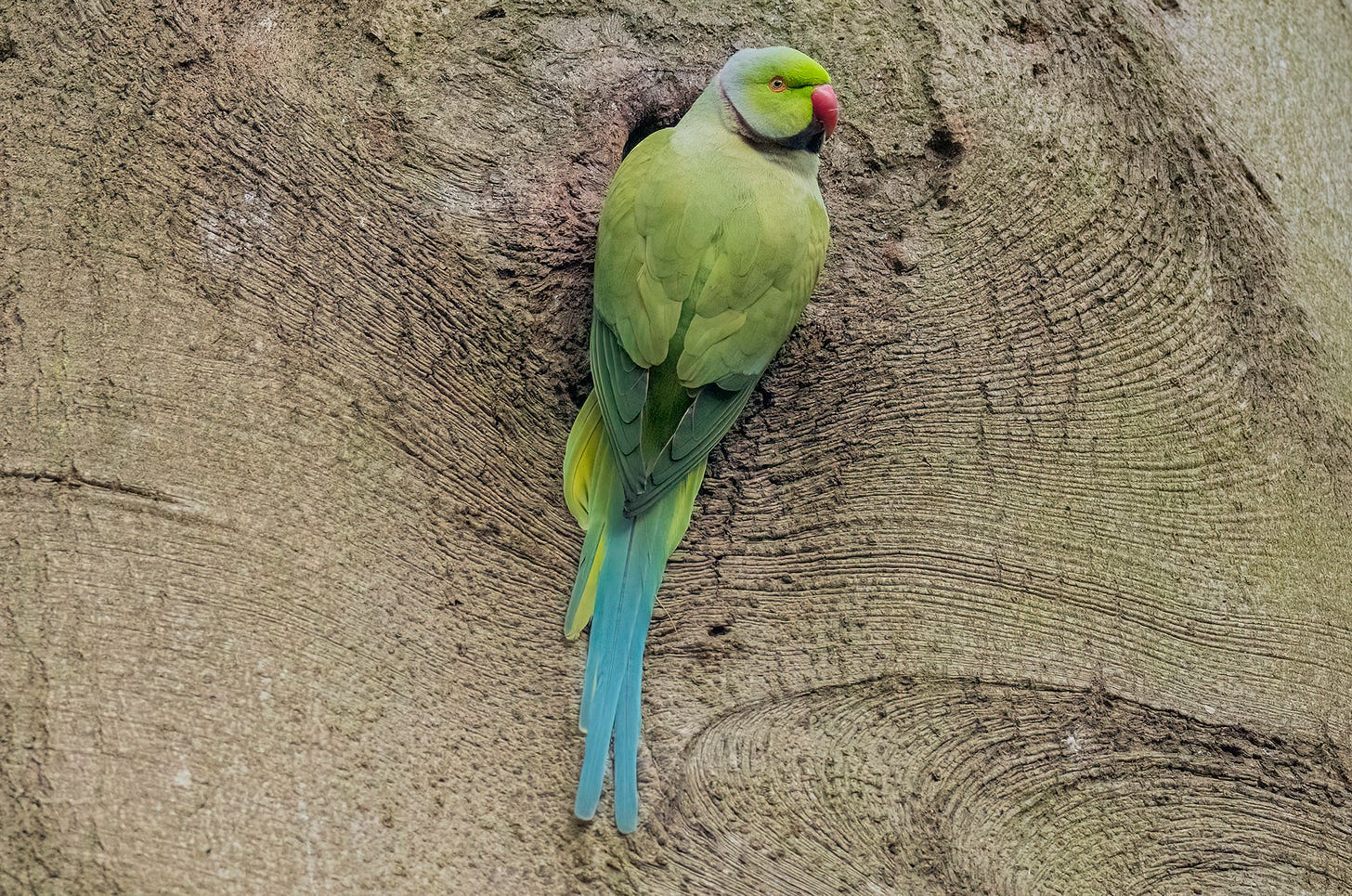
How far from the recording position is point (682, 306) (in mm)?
1849

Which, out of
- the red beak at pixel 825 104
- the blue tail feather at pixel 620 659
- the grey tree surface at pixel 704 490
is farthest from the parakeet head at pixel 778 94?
the blue tail feather at pixel 620 659

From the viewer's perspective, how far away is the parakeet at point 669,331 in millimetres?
1778

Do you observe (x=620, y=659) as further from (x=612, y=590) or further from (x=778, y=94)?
(x=778, y=94)

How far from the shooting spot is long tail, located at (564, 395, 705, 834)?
159cm

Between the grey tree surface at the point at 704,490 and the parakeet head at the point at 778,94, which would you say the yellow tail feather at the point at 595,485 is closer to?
the grey tree surface at the point at 704,490

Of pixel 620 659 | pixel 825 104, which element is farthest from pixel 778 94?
pixel 620 659

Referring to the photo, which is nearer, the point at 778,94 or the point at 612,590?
the point at 612,590

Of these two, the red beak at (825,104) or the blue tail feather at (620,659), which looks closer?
the blue tail feather at (620,659)

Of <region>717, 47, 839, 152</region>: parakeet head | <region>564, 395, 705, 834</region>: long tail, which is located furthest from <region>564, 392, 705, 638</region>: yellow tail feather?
<region>717, 47, 839, 152</region>: parakeet head

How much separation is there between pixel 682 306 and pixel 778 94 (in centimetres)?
47

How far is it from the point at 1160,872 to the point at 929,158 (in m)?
1.36

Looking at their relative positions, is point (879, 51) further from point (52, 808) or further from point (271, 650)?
point (52, 808)

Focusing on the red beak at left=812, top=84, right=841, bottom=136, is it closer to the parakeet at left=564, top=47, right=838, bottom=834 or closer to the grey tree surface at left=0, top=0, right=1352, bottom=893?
the parakeet at left=564, top=47, right=838, bottom=834

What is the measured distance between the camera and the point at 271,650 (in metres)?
1.52
